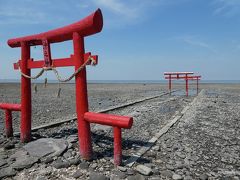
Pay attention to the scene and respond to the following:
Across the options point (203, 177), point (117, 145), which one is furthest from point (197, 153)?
point (117, 145)

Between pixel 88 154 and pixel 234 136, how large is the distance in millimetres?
4412

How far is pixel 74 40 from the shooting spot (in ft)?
19.3

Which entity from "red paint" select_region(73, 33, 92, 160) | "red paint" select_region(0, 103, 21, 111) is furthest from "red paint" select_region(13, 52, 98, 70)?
"red paint" select_region(0, 103, 21, 111)

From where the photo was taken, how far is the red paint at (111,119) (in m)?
5.12

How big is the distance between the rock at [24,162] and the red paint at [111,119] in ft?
4.61

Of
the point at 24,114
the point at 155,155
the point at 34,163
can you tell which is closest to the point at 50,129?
the point at 24,114

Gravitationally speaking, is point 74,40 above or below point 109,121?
above

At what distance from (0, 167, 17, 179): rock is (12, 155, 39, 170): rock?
0.09 meters

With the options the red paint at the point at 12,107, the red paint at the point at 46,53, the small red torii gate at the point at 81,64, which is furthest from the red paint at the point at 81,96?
the red paint at the point at 12,107

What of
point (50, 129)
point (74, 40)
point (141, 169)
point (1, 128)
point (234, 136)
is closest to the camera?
point (141, 169)

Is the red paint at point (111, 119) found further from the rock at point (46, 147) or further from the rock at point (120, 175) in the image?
the rock at point (46, 147)

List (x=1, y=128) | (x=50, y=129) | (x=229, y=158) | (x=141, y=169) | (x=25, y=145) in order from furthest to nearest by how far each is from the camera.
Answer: (x=1, y=128) < (x=50, y=129) < (x=25, y=145) < (x=229, y=158) < (x=141, y=169)

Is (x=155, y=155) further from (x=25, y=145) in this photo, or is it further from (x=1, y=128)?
(x=1, y=128)

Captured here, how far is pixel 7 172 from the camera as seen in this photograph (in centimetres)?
570
